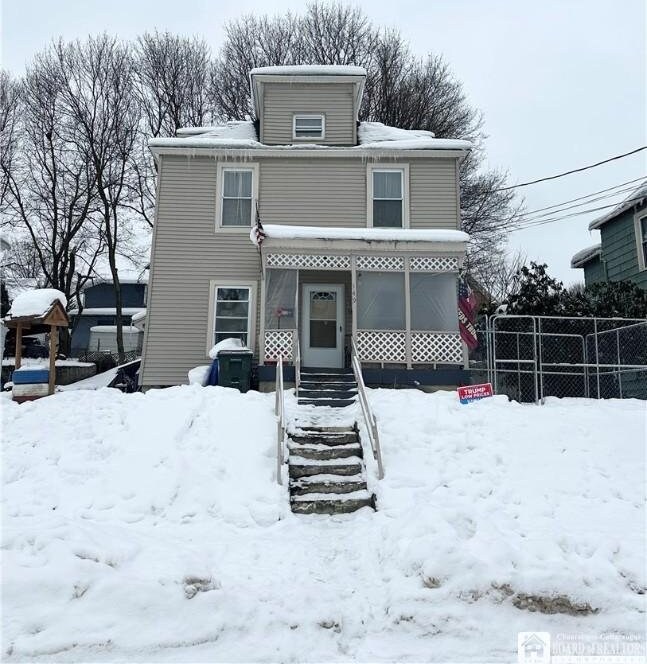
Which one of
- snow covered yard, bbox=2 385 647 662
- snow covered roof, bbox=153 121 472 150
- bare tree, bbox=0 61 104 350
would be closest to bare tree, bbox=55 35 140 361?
bare tree, bbox=0 61 104 350

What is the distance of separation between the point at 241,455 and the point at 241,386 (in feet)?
12.2

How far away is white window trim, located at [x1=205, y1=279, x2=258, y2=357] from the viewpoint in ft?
42.0

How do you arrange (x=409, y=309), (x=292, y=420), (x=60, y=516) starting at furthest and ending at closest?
1. (x=409, y=309)
2. (x=292, y=420)
3. (x=60, y=516)

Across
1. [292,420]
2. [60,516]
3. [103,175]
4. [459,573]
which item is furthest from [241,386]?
[103,175]

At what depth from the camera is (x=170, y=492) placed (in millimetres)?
6125

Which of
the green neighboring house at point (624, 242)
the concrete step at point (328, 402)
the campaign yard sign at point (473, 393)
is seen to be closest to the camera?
the campaign yard sign at point (473, 393)

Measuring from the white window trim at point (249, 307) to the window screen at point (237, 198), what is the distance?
5.30 feet

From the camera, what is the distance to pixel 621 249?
54.1 feet

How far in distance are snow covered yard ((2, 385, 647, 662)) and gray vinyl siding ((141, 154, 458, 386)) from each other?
456cm

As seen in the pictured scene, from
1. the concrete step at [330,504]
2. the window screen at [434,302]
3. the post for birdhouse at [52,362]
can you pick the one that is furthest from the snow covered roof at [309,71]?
the concrete step at [330,504]

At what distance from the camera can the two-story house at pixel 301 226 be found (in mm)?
11398

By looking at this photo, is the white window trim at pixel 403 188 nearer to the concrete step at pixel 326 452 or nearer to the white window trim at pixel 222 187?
the white window trim at pixel 222 187

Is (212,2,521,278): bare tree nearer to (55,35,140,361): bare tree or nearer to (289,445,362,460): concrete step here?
(55,35,140,361): bare tree

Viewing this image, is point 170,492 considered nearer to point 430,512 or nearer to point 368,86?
point 430,512
